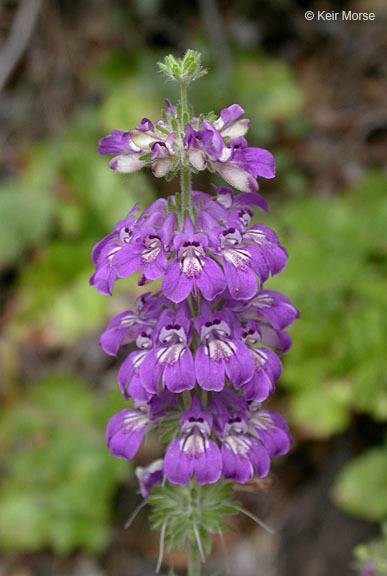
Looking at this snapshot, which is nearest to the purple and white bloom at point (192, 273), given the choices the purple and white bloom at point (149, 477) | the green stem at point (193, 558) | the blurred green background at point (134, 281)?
the purple and white bloom at point (149, 477)

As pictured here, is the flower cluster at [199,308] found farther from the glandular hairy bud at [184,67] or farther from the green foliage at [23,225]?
the green foliage at [23,225]

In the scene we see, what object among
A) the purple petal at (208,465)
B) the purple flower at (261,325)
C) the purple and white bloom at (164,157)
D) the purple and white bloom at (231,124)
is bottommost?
the purple petal at (208,465)

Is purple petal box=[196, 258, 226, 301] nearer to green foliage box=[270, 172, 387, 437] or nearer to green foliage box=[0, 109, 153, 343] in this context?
green foliage box=[270, 172, 387, 437]

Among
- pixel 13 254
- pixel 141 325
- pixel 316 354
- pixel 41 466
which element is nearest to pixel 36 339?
pixel 13 254

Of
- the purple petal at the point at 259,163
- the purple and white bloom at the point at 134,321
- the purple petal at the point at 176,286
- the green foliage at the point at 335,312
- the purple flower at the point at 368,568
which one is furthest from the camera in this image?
the green foliage at the point at 335,312

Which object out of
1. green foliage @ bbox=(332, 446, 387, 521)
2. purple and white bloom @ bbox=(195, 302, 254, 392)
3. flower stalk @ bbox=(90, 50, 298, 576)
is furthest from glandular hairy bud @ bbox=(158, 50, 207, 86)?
green foliage @ bbox=(332, 446, 387, 521)

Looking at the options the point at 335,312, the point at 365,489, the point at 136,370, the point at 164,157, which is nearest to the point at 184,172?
the point at 164,157

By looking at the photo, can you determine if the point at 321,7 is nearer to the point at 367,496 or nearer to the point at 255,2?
the point at 255,2
